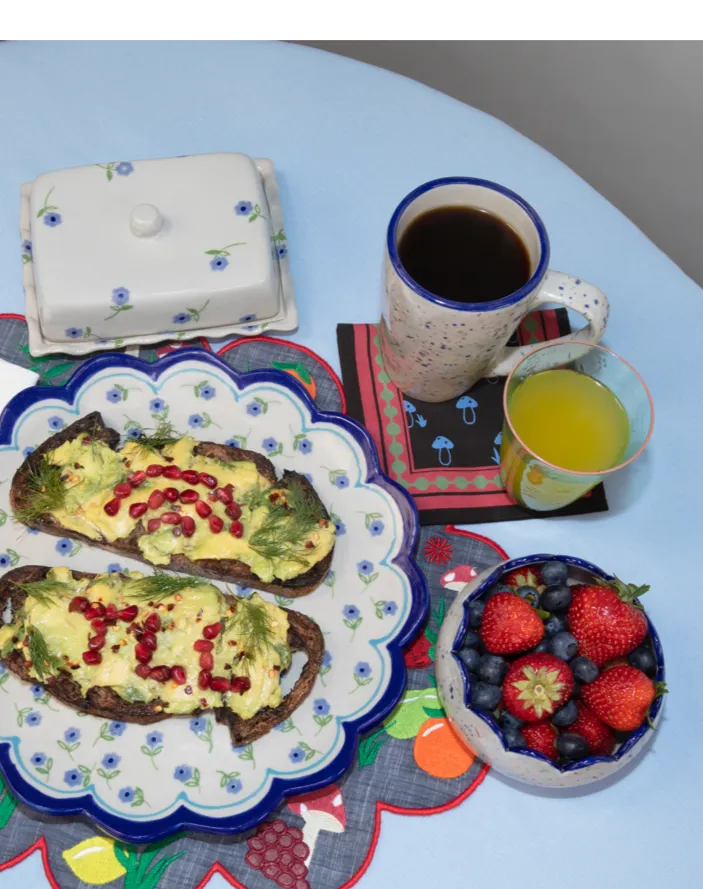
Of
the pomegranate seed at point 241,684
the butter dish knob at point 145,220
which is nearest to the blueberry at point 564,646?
the pomegranate seed at point 241,684

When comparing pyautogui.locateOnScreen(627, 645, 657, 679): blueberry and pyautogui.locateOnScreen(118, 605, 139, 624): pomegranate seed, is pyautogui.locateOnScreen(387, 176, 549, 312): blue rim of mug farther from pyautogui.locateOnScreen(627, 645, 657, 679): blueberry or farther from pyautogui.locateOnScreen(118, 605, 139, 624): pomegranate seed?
pyautogui.locateOnScreen(118, 605, 139, 624): pomegranate seed

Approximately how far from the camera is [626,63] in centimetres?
→ 391

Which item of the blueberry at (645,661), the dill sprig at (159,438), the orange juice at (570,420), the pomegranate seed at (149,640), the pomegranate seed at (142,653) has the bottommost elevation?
the pomegranate seed at (142,653)

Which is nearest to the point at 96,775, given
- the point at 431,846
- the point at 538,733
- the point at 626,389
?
the point at 431,846

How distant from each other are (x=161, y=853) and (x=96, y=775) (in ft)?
0.77

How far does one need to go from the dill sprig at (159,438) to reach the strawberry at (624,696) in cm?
115

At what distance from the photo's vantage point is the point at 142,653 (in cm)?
201

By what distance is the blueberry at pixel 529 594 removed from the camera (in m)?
2.01

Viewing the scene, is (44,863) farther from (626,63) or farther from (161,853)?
(626,63)

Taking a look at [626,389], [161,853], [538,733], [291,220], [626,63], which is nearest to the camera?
[538,733]

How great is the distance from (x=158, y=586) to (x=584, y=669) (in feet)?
3.22

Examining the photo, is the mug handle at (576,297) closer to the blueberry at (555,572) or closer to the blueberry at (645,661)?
the blueberry at (555,572)

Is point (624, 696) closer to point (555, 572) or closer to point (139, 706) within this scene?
point (555, 572)
